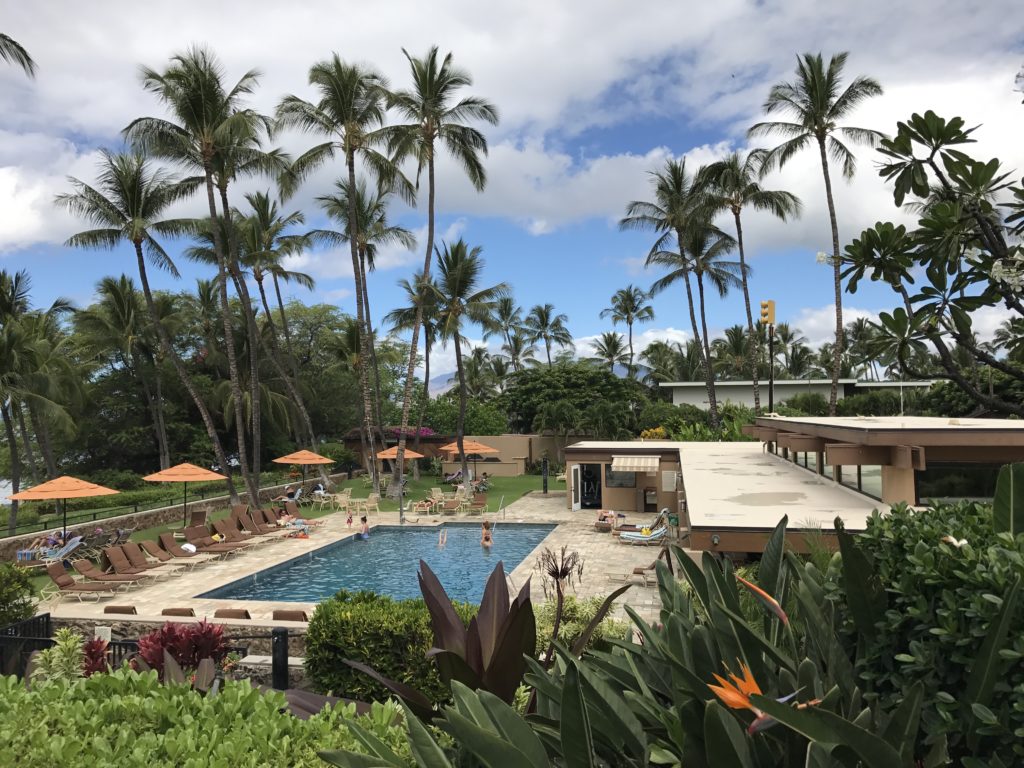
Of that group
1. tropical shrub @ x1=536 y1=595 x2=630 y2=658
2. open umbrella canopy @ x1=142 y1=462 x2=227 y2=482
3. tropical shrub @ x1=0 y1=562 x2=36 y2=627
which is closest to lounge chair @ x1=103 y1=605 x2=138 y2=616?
A: tropical shrub @ x1=0 y1=562 x2=36 y2=627

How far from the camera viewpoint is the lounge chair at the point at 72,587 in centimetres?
1361

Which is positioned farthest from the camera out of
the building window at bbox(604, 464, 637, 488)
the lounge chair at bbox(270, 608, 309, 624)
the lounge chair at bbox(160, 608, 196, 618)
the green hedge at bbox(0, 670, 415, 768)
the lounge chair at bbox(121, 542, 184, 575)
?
the building window at bbox(604, 464, 637, 488)

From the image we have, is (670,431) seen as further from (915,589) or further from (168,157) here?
(915,589)

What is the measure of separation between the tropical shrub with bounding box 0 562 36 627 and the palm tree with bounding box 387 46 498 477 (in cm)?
1628

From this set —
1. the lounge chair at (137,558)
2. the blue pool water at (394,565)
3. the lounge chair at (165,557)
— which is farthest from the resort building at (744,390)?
the lounge chair at (137,558)

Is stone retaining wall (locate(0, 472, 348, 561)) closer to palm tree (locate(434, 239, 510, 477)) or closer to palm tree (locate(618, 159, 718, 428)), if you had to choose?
palm tree (locate(434, 239, 510, 477))

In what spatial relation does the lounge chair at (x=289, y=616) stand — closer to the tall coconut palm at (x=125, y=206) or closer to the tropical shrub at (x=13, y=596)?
the tropical shrub at (x=13, y=596)

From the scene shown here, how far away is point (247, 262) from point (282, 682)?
24.3 meters

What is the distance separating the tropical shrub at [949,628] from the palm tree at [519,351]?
2514 inches

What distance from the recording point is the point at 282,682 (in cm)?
863

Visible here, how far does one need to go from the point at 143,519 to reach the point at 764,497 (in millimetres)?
19710

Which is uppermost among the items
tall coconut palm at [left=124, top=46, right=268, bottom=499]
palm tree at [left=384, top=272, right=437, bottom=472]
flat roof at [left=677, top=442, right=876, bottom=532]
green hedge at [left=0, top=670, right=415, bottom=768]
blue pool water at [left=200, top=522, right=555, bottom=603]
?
tall coconut palm at [left=124, top=46, right=268, bottom=499]

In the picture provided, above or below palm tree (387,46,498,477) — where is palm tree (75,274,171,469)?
below

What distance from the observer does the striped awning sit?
21.8 m
